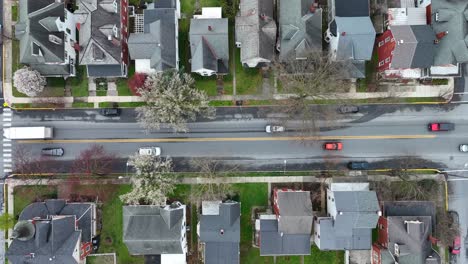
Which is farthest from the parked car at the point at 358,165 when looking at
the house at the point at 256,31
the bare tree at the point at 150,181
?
the bare tree at the point at 150,181

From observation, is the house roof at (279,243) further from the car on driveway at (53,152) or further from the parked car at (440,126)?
the car on driveway at (53,152)

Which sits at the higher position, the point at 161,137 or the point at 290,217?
the point at 161,137

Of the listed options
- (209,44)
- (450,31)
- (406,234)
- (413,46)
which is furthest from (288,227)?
(450,31)

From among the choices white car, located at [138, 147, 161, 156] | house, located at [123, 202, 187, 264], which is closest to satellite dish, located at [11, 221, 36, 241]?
house, located at [123, 202, 187, 264]

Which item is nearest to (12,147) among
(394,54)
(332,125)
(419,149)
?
(332,125)

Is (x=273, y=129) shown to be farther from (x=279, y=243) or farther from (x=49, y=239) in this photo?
(x=49, y=239)

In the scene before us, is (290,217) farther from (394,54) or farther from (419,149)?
(394,54)
